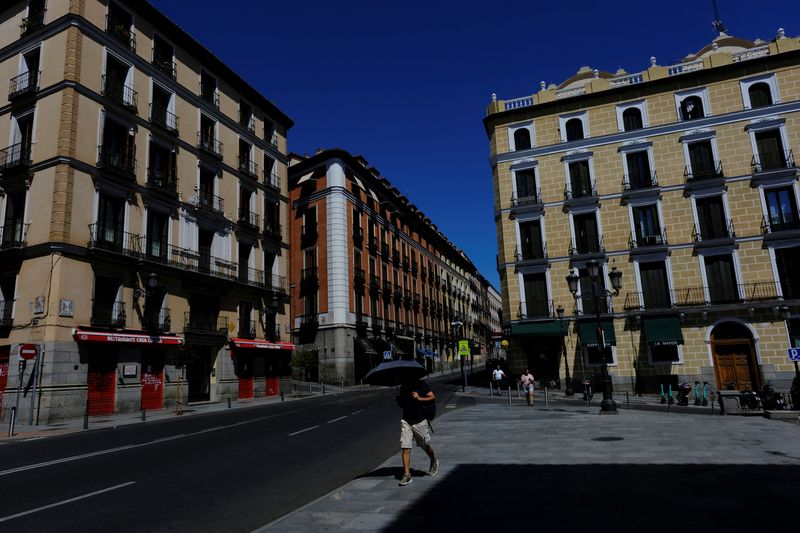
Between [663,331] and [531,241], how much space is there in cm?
954

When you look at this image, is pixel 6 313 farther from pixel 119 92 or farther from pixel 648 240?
pixel 648 240

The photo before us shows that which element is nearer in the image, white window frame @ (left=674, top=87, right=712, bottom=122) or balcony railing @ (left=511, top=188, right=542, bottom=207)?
white window frame @ (left=674, top=87, right=712, bottom=122)

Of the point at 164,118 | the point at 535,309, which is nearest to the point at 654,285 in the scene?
the point at 535,309

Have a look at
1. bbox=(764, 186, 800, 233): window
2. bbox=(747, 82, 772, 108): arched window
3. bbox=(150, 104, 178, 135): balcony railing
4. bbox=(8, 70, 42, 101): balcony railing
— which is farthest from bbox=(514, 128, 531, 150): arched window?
bbox=(8, 70, 42, 101): balcony railing

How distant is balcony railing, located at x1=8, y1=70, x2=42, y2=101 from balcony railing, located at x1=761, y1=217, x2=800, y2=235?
39243mm

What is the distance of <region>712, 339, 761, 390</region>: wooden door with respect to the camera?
28250 mm

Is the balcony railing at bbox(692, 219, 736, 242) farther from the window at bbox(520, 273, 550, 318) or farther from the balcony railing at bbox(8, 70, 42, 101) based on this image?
the balcony railing at bbox(8, 70, 42, 101)

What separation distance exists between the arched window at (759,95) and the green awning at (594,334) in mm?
16034

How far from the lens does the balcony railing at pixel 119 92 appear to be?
81.1ft

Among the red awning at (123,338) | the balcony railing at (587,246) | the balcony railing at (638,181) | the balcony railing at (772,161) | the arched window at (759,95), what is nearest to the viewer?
the red awning at (123,338)

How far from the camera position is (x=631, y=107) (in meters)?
32.5

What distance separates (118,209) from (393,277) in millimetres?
31250

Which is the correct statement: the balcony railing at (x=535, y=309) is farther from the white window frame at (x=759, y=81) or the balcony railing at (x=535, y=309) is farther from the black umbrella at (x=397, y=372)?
the black umbrella at (x=397, y=372)

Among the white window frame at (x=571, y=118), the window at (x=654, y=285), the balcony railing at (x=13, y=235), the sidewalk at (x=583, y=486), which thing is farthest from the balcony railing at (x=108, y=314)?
the window at (x=654, y=285)
